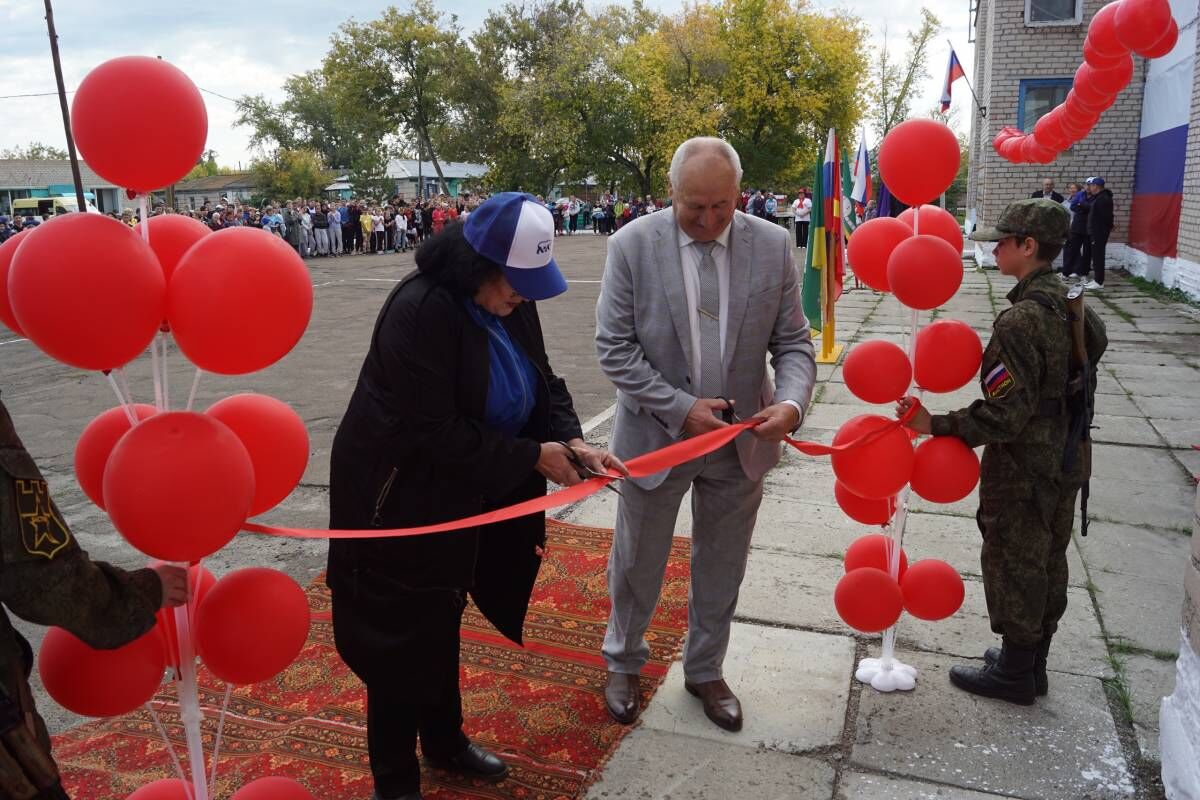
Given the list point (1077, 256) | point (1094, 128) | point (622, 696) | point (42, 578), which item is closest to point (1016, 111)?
point (1094, 128)

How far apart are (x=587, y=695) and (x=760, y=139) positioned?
36358 mm

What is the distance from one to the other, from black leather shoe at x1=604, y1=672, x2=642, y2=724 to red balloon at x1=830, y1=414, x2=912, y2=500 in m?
1.06

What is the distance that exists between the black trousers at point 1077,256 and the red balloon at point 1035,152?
4.71 meters

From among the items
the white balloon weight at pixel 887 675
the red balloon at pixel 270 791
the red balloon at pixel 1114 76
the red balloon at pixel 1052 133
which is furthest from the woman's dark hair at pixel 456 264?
the red balloon at pixel 1052 133

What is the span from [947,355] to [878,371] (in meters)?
0.24

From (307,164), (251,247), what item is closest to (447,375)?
(251,247)

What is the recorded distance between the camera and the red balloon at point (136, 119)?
5.70 ft

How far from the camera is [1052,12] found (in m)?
16.4

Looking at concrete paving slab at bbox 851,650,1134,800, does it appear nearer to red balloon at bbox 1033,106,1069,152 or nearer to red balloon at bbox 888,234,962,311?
red balloon at bbox 888,234,962,311

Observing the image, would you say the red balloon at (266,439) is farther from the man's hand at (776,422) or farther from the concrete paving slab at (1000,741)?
the concrete paving slab at (1000,741)

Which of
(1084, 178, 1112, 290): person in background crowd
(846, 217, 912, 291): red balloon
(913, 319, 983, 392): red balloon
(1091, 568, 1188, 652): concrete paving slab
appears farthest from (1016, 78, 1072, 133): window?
(913, 319, 983, 392): red balloon

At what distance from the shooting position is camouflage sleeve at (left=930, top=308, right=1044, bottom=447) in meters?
2.89

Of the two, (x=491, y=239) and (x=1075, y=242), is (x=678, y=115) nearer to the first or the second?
(x=1075, y=242)

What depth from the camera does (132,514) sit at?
1.71 m
